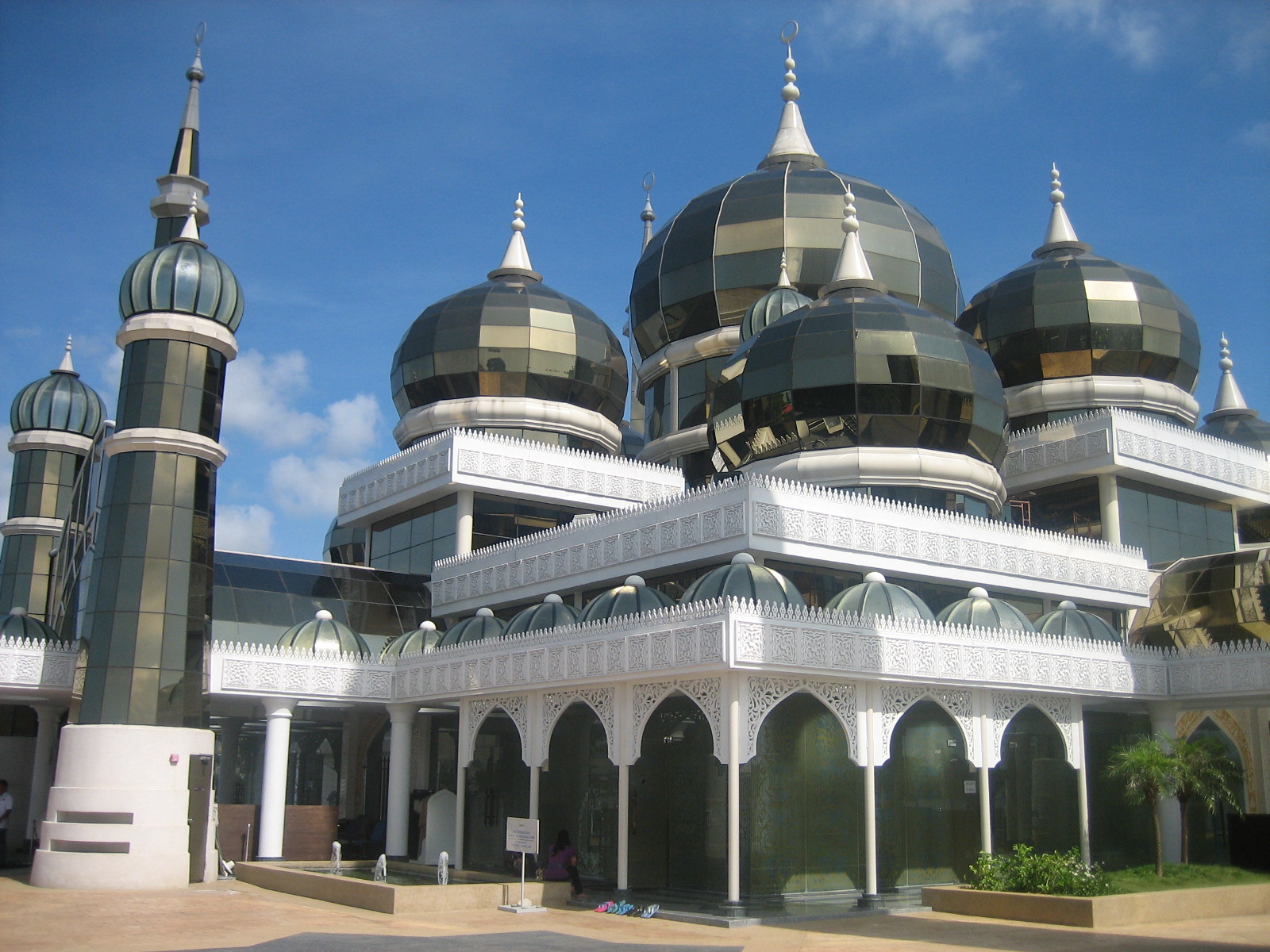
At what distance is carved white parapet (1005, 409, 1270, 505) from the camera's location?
110ft

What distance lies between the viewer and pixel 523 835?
70.1ft

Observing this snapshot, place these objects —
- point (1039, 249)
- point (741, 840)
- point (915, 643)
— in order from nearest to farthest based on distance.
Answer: point (741, 840) → point (915, 643) → point (1039, 249)

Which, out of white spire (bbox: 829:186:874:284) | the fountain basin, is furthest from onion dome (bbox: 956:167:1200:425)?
the fountain basin

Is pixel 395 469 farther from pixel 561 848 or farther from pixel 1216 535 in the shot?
pixel 1216 535

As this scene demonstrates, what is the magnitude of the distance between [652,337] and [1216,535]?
17.6 m

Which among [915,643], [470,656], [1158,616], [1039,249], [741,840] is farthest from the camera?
[1039,249]

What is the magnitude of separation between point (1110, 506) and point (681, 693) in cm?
1697

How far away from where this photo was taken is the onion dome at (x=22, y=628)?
1118 inches

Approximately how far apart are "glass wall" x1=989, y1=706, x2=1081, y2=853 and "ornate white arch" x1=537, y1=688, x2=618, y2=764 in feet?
25.3

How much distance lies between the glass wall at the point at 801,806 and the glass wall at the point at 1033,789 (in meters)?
4.00

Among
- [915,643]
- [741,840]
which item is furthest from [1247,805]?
[741,840]

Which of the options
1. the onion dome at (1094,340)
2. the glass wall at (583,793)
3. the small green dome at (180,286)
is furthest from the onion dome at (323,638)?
the onion dome at (1094,340)

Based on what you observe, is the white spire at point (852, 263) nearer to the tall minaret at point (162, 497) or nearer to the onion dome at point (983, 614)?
the onion dome at point (983, 614)

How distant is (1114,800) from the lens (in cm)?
2728
